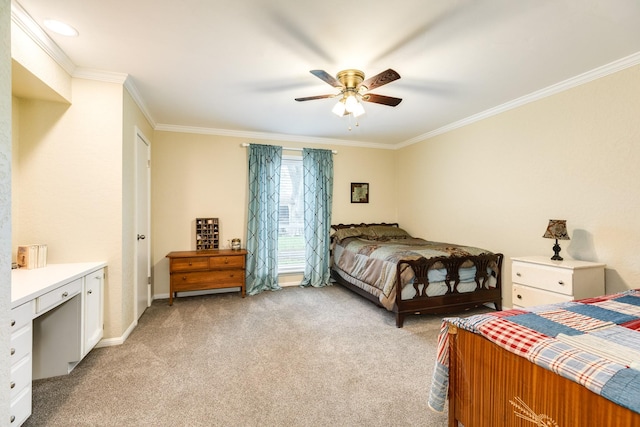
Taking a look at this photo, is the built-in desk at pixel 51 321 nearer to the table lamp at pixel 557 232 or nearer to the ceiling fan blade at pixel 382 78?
the ceiling fan blade at pixel 382 78

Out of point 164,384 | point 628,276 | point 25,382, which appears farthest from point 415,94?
point 25,382

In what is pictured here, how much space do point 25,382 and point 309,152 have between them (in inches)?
157

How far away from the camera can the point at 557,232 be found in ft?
8.59

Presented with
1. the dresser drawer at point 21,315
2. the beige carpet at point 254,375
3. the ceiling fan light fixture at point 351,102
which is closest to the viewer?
the dresser drawer at point 21,315

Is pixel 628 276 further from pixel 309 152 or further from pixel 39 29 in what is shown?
pixel 39 29

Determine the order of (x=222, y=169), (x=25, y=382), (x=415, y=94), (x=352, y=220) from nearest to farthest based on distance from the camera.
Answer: (x=25, y=382), (x=415, y=94), (x=222, y=169), (x=352, y=220)

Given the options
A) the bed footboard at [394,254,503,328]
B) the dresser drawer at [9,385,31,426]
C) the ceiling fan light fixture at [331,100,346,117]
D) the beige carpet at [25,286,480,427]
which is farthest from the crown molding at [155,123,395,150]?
the dresser drawer at [9,385,31,426]

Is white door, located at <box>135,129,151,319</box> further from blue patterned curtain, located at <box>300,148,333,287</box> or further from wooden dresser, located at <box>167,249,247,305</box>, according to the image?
blue patterned curtain, located at <box>300,148,333,287</box>

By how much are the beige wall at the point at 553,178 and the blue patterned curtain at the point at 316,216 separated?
5.76 ft

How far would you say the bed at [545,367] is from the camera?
0.92 meters

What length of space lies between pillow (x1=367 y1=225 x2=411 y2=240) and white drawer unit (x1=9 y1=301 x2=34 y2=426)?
403 cm

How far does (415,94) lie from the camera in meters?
3.05

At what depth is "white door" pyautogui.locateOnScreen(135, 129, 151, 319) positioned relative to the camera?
10.4 ft

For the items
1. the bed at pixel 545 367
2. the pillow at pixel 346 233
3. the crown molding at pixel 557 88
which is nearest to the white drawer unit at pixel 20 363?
the bed at pixel 545 367
